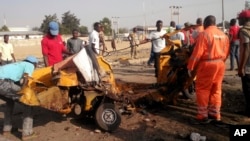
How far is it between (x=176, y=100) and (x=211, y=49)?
217 centimetres

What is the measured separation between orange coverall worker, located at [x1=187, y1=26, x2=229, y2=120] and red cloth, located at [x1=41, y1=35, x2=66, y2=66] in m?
3.38

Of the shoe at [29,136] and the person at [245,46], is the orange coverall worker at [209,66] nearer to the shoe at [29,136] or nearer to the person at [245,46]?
the person at [245,46]

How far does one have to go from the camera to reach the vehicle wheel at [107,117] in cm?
609

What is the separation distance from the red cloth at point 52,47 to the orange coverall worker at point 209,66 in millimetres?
3377

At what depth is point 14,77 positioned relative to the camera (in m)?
6.17

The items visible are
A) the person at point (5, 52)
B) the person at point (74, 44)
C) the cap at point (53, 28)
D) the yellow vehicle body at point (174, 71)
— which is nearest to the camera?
the yellow vehicle body at point (174, 71)

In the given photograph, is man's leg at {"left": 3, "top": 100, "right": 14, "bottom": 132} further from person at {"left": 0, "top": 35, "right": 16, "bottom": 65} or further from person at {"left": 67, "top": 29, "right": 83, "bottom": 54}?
person at {"left": 0, "top": 35, "right": 16, "bottom": 65}

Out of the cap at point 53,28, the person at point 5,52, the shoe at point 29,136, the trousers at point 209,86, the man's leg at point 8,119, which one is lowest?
the shoe at point 29,136

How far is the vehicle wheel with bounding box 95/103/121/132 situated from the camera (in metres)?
6.09

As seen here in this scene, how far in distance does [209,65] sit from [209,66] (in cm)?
2

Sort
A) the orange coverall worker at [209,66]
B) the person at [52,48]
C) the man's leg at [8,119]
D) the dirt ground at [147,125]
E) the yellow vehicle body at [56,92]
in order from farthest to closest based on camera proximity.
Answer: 1. the person at [52,48]
2. the man's leg at [8,119]
3. the orange coverall worker at [209,66]
4. the dirt ground at [147,125]
5. the yellow vehicle body at [56,92]

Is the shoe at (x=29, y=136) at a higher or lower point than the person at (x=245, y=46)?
lower

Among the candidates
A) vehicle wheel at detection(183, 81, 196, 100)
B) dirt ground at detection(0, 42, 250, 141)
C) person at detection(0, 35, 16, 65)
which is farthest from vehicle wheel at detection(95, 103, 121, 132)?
person at detection(0, 35, 16, 65)

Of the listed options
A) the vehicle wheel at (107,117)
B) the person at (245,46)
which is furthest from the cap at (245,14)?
the vehicle wheel at (107,117)
